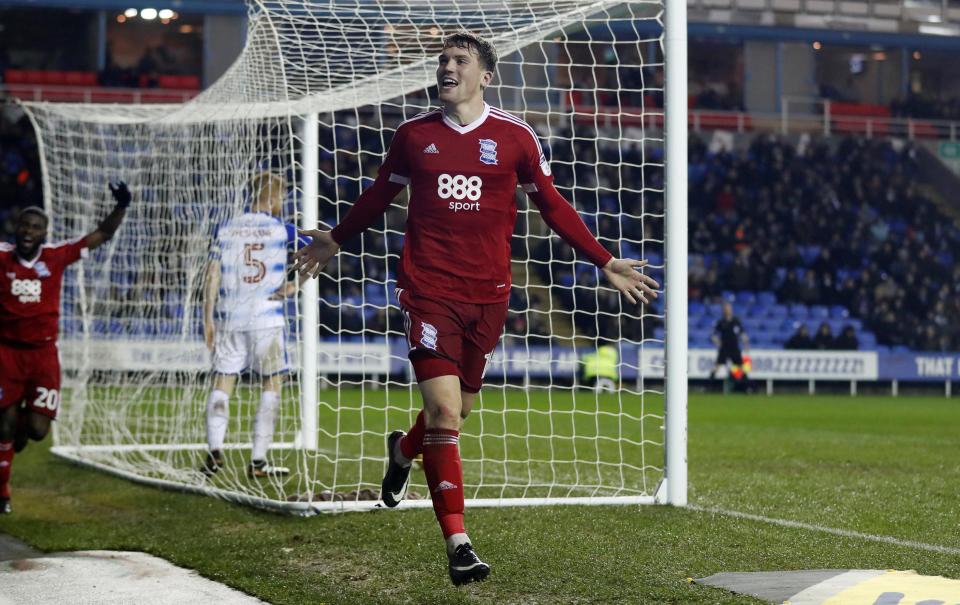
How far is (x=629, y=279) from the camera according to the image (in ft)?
17.5

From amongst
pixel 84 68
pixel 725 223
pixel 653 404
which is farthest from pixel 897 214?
pixel 84 68

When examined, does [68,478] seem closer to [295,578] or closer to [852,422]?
[295,578]

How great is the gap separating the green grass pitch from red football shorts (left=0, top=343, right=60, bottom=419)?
677 millimetres

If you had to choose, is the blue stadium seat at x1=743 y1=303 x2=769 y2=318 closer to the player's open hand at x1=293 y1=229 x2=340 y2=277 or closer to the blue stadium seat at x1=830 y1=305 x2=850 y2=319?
the blue stadium seat at x1=830 y1=305 x2=850 y2=319

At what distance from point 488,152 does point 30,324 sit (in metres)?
4.54

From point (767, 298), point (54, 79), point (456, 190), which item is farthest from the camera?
point (54, 79)

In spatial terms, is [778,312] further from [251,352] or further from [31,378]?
[31,378]

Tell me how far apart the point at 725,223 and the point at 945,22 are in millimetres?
10667

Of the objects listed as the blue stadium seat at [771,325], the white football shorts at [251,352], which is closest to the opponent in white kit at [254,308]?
the white football shorts at [251,352]

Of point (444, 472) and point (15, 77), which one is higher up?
point (15, 77)

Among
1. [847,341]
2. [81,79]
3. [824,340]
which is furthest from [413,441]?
[81,79]

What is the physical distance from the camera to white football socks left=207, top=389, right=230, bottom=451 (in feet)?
30.2

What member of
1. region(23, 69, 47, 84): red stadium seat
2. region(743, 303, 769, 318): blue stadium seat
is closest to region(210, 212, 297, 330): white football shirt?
region(743, 303, 769, 318): blue stadium seat

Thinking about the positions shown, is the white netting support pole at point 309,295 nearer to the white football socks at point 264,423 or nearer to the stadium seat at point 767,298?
the white football socks at point 264,423
